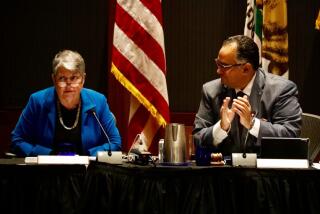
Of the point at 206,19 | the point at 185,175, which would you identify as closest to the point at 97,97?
the point at 185,175

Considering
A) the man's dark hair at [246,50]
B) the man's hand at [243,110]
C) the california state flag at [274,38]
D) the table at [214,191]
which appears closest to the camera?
the table at [214,191]

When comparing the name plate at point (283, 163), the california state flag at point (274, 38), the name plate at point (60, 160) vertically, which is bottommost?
the name plate at point (283, 163)

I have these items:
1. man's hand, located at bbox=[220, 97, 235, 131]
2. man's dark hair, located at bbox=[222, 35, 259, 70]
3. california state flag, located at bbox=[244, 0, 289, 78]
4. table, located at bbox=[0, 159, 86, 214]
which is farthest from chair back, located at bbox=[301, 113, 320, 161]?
table, located at bbox=[0, 159, 86, 214]

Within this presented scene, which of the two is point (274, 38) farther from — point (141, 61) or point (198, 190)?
point (198, 190)

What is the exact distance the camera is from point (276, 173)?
2904 millimetres

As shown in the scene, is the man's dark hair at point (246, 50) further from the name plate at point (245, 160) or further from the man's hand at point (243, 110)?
the name plate at point (245, 160)

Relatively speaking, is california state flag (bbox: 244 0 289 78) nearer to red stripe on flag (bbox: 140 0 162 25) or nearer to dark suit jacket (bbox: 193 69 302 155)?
red stripe on flag (bbox: 140 0 162 25)

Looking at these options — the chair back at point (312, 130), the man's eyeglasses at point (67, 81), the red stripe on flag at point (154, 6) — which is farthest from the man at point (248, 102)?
the red stripe on flag at point (154, 6)

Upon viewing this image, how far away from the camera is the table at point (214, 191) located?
2838mm

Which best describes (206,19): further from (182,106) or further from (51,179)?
(51,179)

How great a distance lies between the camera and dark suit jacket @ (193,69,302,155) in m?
3.69

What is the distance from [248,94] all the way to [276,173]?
1025mm

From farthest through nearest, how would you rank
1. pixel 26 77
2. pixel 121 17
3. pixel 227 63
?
pixel 26 77 → pixel 121 17 → pixel 227 63

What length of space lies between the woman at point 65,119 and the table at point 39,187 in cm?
84
